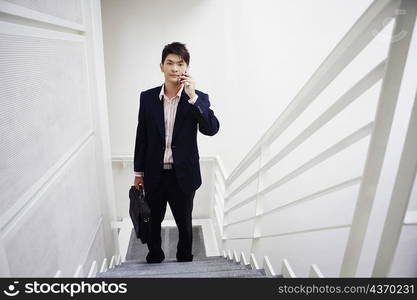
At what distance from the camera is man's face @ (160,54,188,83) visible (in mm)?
1609

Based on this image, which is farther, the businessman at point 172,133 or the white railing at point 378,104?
the businessman at point 172,133

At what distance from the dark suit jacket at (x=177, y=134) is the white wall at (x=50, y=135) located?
0.27 metres

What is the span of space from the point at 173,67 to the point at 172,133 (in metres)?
0.39

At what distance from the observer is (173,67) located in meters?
1.63

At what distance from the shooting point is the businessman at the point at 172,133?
1.62m

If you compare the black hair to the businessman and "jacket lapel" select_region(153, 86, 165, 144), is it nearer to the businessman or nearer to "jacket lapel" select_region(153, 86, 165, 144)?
the businessman

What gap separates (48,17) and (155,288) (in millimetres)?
1013

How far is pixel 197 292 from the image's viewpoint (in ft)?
2.43

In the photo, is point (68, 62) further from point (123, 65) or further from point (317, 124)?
point (123, 65)

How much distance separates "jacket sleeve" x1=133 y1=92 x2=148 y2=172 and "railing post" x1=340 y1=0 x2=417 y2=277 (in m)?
1.36

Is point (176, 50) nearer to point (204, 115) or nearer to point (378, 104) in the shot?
point (204, 115)

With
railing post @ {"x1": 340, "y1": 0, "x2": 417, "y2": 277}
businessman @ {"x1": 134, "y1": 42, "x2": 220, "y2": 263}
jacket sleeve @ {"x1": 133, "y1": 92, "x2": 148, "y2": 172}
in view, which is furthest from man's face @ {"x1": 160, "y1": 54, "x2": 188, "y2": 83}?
railing post @ {"x1": 340, "y1": 0, "x2": 417, "y2": 277}

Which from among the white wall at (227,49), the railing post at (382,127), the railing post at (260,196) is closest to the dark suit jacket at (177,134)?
the railing post at (260,196)

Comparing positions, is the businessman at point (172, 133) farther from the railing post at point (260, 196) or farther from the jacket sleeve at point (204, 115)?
the railing post at point (260, 196)
